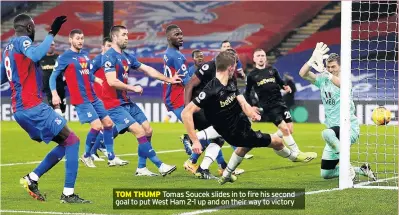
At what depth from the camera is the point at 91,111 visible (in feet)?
49.2

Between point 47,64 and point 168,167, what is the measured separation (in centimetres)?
936

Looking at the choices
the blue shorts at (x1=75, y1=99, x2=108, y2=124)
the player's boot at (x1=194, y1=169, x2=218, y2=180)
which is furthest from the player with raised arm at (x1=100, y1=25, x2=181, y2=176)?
the blue shorts at (x1=75, y1=99, x2=108, y2=124)

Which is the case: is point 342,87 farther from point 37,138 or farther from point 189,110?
point 37,138

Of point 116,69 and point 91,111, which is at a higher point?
point 116,69

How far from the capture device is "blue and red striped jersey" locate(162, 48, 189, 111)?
1398cm

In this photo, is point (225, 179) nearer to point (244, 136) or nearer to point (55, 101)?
point (244, 136)

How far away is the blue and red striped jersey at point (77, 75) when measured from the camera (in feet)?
49.6

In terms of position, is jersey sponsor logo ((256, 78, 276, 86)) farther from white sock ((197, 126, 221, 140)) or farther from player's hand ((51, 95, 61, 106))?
player's hand ((51, 95, 61, 106))

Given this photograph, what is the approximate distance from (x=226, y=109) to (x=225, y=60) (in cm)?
67

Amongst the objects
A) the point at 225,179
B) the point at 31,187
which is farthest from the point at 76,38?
the point at 31,187

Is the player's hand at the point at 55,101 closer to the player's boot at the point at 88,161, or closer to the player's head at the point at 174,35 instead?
the player's boot at the point at 88,161

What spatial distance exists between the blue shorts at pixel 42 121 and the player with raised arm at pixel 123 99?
2.39 meters

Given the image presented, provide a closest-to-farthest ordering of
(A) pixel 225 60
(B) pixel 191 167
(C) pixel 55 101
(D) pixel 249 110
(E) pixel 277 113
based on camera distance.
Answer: (D) pixel 249 110 → (A) pixel 225 60 → (B) pixel 191 167 → (C) pixel 55 101 → (E) pixel 277 113

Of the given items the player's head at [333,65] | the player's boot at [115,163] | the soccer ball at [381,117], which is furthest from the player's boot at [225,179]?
the player's boot at [115,163]
